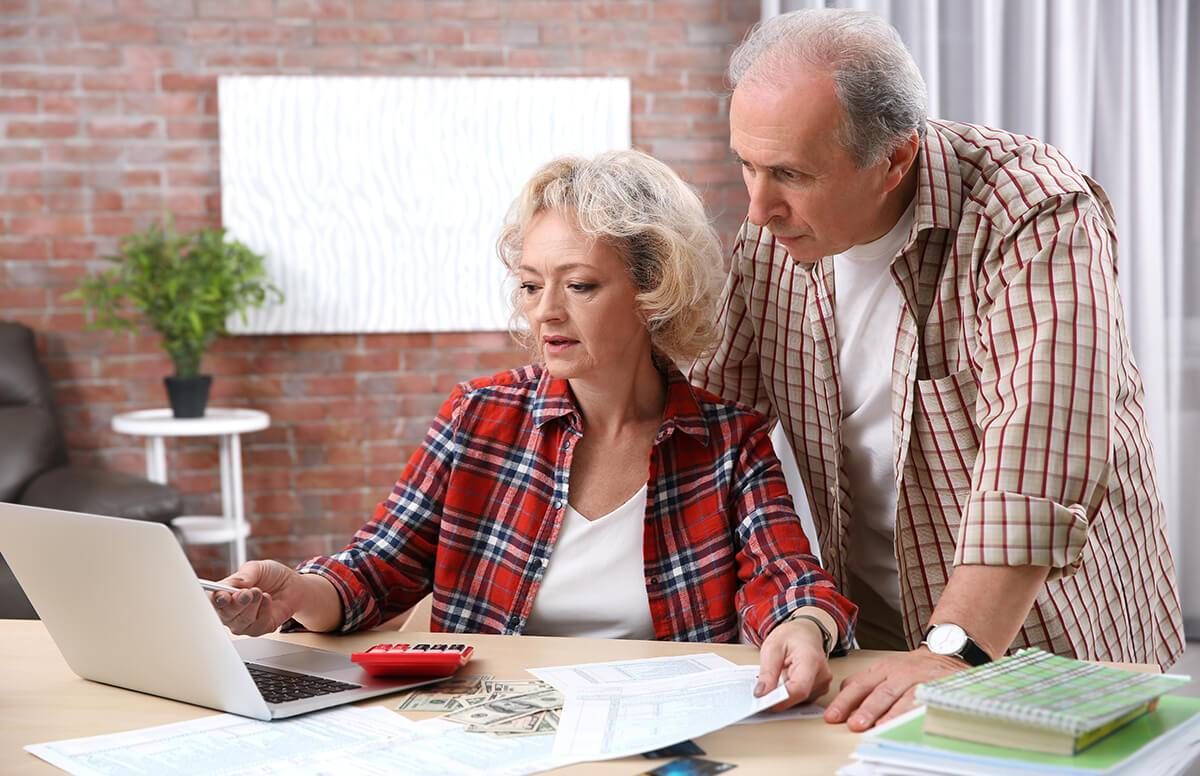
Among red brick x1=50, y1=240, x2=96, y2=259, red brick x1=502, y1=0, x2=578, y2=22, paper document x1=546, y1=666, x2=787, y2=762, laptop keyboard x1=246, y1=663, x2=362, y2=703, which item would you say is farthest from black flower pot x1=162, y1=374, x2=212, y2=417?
paper document x1=546, y1=666, x2=787, y2=762

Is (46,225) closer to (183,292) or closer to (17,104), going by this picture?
(17,104)

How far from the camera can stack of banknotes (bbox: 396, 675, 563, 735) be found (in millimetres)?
1219

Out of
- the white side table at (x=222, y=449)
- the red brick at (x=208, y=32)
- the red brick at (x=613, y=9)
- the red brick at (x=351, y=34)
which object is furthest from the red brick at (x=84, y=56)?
the red brick at (x=613, y=9)

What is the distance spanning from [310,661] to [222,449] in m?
2.72

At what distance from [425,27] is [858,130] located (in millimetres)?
3009

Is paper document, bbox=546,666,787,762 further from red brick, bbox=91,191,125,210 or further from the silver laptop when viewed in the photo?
red brick, bbox=91,191,125,210

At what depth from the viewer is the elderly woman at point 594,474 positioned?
1.69 meters

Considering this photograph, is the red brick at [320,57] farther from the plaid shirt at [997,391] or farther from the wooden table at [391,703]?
the wooden table at [391,703]

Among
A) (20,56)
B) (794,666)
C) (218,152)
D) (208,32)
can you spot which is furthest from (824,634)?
(20,56)

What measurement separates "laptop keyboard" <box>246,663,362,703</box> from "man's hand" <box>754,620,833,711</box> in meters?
0.44

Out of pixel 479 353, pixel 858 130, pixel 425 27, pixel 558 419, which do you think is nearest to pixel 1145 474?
pixel 858 130

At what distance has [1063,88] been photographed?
360 centimetres

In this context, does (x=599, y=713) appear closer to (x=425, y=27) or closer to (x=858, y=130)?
(x=858, y=130)

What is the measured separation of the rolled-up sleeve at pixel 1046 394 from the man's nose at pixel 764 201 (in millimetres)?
286
